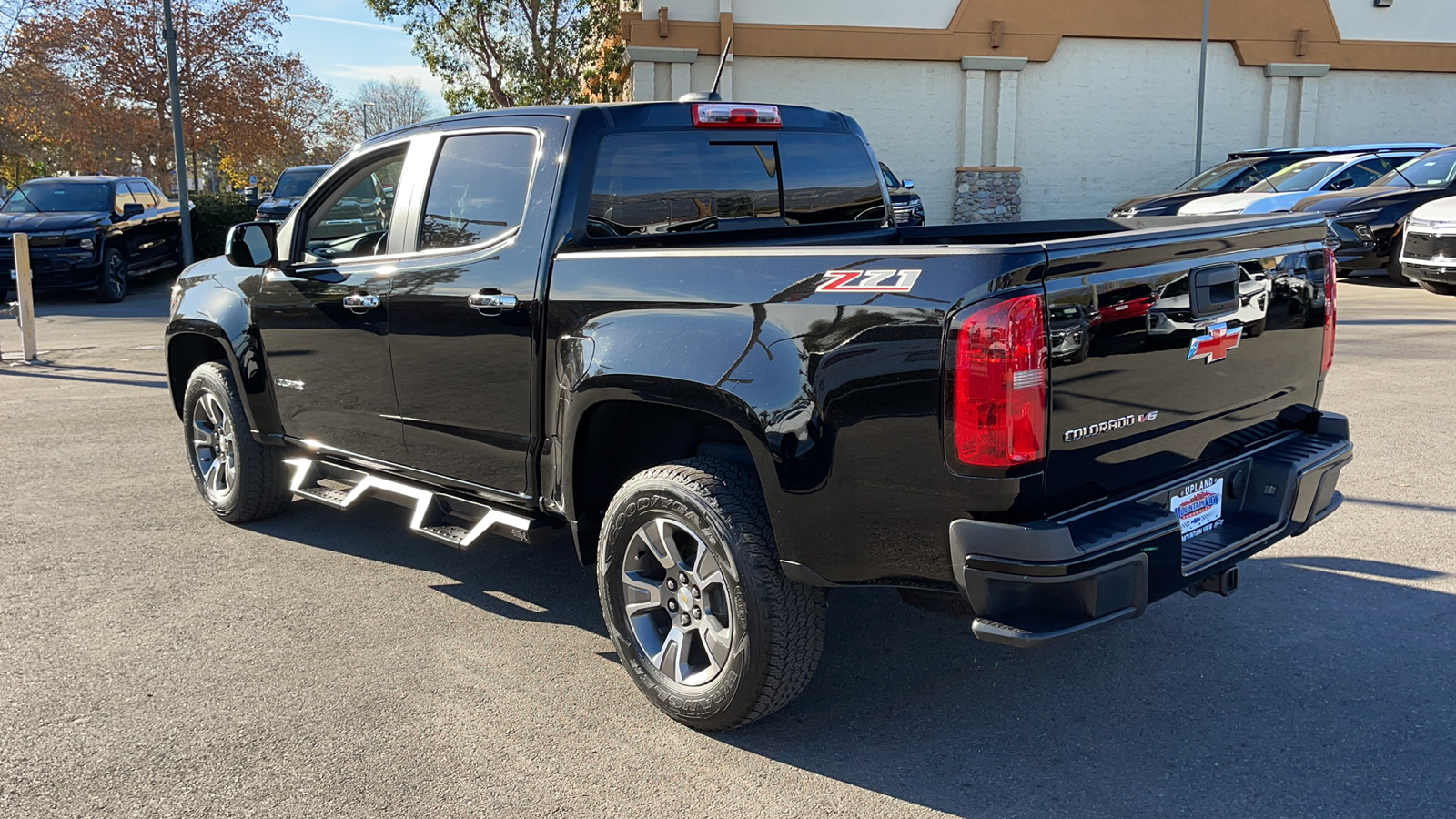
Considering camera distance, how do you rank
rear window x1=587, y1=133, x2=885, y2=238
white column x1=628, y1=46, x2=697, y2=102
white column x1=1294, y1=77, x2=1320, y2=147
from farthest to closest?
1. white column x1=1294, y1=77, x2=1320, y2=147
2. white column x1=628, y1=46, x2=697, y2=102
3. rear window x1=587, y1=133, x2=885, y2=238

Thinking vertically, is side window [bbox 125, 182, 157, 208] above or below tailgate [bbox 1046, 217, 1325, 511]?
above

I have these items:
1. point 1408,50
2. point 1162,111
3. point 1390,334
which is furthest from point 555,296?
point 1408,50

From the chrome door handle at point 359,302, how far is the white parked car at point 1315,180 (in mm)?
13158

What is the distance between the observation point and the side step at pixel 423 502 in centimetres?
419

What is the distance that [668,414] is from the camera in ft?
12.5

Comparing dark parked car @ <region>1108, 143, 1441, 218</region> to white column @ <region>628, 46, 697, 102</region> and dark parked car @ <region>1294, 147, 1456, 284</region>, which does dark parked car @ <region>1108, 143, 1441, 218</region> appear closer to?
dark parked car @ <region>1294, 147, 1456, 284</region>

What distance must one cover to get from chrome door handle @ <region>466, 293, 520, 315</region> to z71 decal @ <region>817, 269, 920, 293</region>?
1336 mm

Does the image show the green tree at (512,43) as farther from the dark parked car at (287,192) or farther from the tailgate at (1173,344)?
the tailgate at (1173,344)

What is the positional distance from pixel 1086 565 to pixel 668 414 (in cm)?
149

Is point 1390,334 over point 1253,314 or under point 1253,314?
under

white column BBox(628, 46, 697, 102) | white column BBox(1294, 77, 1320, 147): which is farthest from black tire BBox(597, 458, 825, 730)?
white column BBox(1294, 77, 1320, 147)

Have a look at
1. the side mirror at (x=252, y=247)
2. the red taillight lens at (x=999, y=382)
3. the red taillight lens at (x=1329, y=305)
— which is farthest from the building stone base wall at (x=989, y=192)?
the red taillight lens at (x=999, y=382)

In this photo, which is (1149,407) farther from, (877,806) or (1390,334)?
(1390,334)

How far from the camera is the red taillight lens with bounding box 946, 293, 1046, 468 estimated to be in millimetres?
2797
